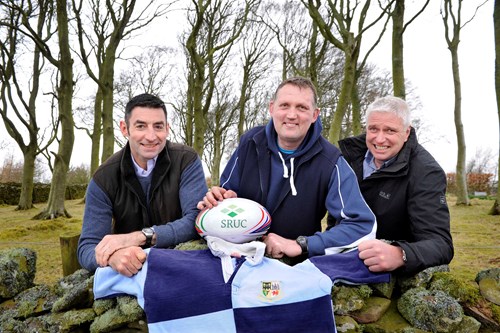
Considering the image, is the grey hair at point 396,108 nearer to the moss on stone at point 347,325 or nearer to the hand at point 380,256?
the hand at point 380,256

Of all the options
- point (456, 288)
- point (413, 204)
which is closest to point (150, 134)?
point (413, 204)

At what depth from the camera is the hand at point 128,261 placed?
2422 millimetres

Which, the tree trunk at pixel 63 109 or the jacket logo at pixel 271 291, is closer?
the jacket logo at pixel 271 291

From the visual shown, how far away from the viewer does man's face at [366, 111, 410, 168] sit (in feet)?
10.1

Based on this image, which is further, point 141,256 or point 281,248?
point 281,248

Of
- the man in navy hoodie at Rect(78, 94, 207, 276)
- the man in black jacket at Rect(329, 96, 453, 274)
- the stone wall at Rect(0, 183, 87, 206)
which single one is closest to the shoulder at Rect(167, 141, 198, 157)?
the man in navy hoodie at Rect(78, 94, 207, 276)

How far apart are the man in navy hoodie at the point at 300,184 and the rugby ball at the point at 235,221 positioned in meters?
0.10

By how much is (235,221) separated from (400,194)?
1360mm

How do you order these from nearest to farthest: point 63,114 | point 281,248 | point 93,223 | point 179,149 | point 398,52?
point 281,248 → point 93,223 → point 179,149 → point 398,52 → point 63,114

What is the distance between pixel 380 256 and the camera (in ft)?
8.41

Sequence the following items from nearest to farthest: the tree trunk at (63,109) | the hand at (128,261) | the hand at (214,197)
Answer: the hand at (128,261) → the hand at (214,197) → the tree trunk at (63,109)

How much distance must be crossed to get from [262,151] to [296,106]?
0.47 m

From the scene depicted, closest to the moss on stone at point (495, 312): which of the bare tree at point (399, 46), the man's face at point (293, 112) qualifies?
the man's face at point (293, 112)

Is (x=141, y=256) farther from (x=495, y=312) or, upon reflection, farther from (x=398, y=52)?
(x=398, y=52)
